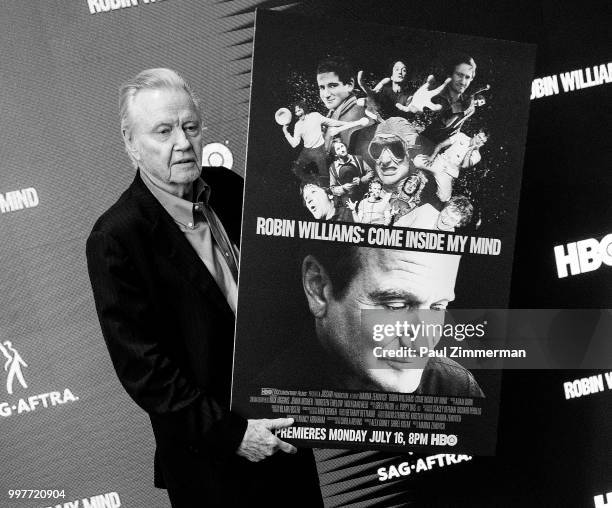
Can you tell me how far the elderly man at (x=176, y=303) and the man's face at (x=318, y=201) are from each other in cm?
23

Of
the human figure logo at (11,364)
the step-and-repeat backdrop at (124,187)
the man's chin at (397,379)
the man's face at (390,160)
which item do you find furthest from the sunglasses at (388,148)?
the human figure logo at (11,364)

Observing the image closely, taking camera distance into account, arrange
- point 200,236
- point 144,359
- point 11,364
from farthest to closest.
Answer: point 11,364
point 200,236
point 144,359

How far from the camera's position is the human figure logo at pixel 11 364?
8.18 ft

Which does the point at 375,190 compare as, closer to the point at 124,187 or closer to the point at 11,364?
the point at 124,187

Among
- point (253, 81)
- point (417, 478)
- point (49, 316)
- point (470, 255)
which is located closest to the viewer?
point (253, 81)

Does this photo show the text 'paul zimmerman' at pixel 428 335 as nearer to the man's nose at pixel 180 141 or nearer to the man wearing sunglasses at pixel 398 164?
the man wearing sunglasses at pixel 398 164

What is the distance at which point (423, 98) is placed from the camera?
6.40 ft

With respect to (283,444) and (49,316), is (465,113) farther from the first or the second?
(49,316)

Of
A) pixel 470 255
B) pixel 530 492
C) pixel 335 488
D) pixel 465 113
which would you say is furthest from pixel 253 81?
pixel 530 492

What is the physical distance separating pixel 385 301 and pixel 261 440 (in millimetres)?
426

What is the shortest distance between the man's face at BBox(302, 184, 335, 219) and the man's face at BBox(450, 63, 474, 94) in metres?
0.39

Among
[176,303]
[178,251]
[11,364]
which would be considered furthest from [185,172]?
[11,364]

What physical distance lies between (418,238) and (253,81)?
0.52 meters

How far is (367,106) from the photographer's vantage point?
1929mm
